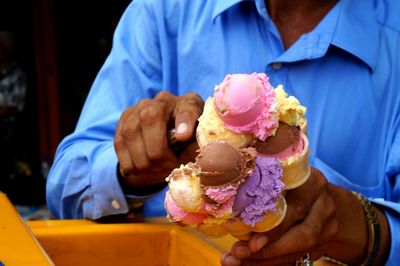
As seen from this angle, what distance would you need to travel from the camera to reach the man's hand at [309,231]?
36.3 inches

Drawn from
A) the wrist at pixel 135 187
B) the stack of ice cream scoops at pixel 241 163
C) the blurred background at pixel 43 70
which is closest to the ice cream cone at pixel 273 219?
the stack of ice cream scoops at pixel 241 163

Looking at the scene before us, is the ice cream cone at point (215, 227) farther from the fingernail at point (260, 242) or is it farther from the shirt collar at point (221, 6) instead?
the shirt collar at point (221, 6)

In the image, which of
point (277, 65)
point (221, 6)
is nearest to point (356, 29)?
point (277, 65)

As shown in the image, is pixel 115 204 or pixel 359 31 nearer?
pixel 115 204

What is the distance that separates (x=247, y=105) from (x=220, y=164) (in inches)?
3.5

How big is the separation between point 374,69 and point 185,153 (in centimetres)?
55

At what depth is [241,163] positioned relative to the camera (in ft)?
2.58

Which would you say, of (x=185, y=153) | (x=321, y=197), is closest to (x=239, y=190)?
(x=321, y=197)

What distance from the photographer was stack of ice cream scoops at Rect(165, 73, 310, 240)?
78 centimetres

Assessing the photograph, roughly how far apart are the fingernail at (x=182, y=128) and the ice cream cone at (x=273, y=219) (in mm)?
299

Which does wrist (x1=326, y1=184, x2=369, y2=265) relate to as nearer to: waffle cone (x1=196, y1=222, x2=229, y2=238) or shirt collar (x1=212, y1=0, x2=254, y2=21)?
waffle cone (x1=196, y1=222, x2=229, y2=238)

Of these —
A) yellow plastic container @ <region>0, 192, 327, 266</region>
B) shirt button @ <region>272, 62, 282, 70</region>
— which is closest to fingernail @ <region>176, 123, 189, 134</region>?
yellow plastic container @ <region>0, 192, 327, 266</region>

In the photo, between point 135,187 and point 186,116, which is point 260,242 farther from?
point 135,187

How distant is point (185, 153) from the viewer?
46.9 inches
